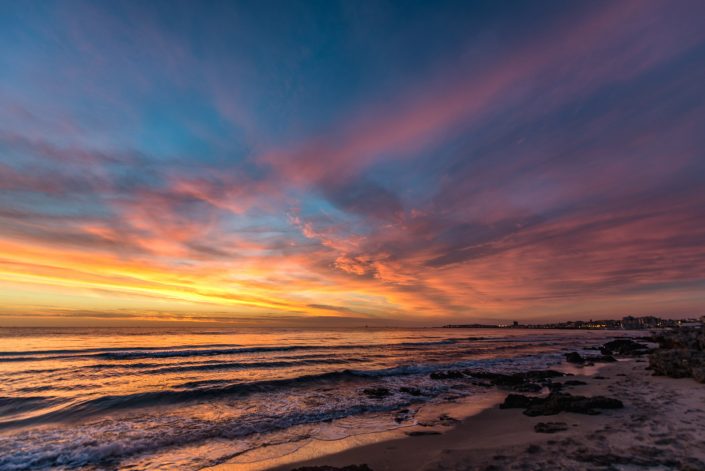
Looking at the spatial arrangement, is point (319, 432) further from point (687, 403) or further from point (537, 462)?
point (687, 403)

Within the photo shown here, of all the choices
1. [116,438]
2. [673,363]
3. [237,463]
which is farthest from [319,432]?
[673,363]

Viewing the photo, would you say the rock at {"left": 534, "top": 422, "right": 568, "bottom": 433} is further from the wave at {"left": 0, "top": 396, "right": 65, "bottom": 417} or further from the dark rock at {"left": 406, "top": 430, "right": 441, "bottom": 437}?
the wave at {"left": 0, "top": 396, "right": 65, "bottom": 417}

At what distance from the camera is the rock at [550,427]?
11.0 metres

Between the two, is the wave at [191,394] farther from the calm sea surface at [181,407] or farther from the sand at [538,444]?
Answer: the sand at [538,444]

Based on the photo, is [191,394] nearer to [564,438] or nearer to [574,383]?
[564,438]

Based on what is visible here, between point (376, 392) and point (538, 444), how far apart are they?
12.0 meters

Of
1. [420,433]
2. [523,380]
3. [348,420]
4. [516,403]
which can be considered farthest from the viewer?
[523,380]

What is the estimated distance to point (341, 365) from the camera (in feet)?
110

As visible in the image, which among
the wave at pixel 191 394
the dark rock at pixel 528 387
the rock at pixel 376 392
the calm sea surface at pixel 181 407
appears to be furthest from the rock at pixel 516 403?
the wave at pixel 191 394

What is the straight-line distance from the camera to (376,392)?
2038 centimetres

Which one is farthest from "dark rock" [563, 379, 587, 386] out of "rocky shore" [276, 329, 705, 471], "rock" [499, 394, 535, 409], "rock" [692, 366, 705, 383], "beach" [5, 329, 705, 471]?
"rock" [499, 394, 535, 409]

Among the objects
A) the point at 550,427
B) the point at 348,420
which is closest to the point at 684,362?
the point at 550,427

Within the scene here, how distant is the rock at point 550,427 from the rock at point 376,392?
9.71 metres

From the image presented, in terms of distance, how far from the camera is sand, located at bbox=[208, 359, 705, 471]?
26.9 feet
